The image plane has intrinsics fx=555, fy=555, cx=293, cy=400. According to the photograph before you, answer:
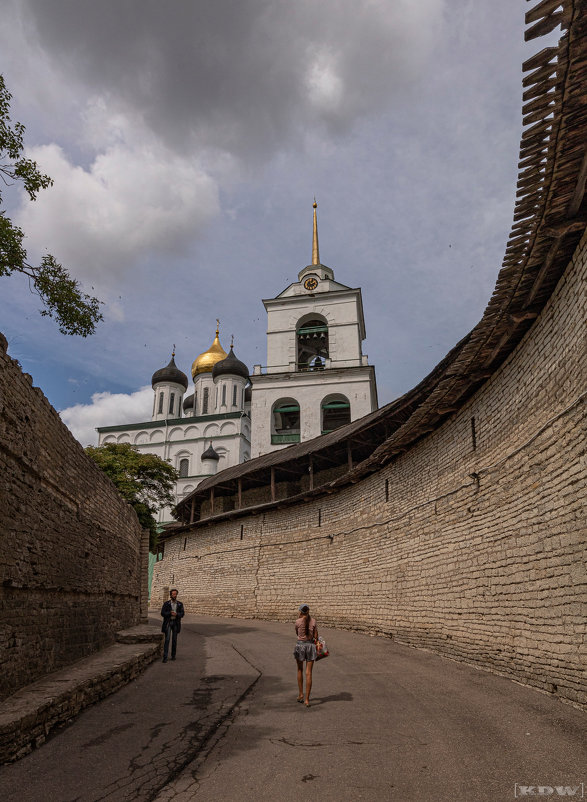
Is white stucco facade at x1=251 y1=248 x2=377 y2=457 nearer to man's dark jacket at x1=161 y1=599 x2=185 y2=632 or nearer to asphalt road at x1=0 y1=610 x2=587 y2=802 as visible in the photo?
man's dark jacket at x1=161 y1=599 x2=185 y2=632

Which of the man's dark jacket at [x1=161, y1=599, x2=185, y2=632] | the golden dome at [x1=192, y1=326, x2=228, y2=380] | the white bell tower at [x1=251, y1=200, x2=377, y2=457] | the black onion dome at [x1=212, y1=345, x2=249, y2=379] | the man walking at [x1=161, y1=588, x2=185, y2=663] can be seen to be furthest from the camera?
the golden dome at [x1=192, y1=326, x2=228, y2=380]

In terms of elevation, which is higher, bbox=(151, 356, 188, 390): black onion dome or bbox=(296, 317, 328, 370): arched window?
bbox=(151, 356, 188, 390): black onion dome

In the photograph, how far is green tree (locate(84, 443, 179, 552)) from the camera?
22.3m

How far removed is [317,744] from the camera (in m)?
4.62

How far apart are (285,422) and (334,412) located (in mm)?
3548

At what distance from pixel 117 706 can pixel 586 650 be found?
520cm

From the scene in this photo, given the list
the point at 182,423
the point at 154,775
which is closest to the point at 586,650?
the point at 154,775

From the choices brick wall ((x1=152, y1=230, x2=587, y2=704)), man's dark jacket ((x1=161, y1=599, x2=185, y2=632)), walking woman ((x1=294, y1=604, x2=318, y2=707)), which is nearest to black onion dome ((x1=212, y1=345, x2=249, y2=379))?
brick wall ((x1=152, y1=230, x2=587, y2=704))

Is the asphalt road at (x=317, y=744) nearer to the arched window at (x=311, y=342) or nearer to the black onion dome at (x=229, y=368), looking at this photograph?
the arched window at (x=311, y=342)

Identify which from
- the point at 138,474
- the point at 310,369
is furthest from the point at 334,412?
the point at 138,474

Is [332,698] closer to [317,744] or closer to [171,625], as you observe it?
[317,744]

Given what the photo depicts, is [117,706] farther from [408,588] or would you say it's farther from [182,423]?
[182,423]

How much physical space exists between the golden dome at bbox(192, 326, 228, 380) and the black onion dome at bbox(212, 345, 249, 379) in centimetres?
395

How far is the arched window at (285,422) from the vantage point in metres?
35.0
